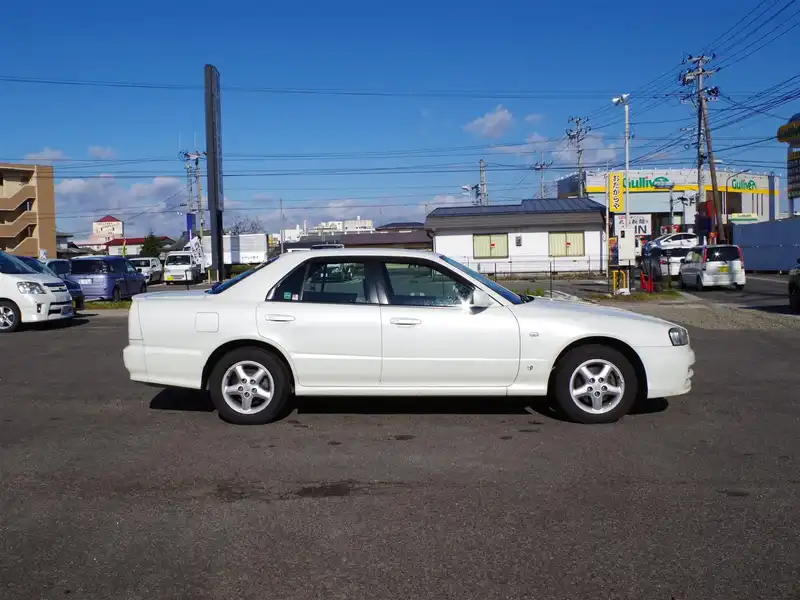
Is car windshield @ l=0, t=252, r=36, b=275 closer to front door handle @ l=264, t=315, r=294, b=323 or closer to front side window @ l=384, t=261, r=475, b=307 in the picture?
front door handle @ l=264, t=315, r=294, b=323

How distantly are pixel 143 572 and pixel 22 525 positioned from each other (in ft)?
3.67

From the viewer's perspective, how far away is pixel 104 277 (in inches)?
957

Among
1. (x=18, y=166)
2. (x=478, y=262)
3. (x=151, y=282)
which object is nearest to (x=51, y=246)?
(x=18, y=166)

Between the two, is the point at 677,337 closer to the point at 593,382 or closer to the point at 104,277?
the point at 593,382

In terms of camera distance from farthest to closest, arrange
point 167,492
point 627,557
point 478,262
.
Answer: point 478,262 < point 167,492 < point 627,557

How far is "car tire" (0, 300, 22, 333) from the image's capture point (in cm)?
1544

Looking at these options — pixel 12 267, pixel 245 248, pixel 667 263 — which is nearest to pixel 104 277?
pixel 12 267

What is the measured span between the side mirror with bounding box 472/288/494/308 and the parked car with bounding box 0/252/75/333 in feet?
38.2

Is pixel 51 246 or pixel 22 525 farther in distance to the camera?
pixel 51 246

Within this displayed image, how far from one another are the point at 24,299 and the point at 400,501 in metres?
12.9

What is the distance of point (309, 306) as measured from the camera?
272 inches

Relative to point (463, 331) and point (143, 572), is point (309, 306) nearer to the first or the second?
point (463, 331)

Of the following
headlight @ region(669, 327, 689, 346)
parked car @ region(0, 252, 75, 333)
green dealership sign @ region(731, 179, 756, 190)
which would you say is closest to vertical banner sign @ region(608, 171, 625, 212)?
parked car @ region(0, 252, 75, 333)

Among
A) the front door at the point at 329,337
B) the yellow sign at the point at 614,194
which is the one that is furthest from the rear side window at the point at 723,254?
the front door at the point at 329,337
